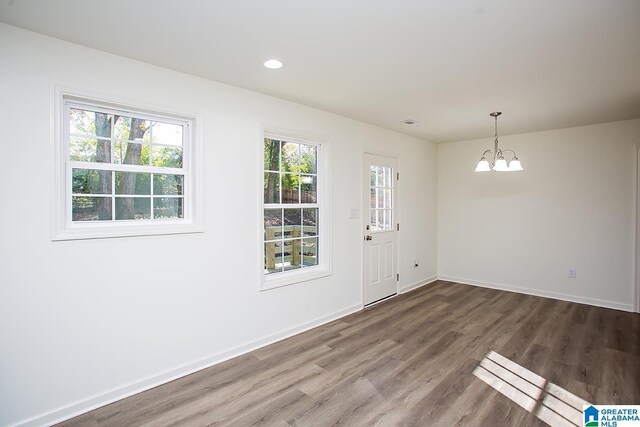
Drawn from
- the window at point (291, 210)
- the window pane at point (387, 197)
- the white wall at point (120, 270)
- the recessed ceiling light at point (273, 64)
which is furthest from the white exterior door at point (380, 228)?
the recessed ceiling light at point (273, 64)

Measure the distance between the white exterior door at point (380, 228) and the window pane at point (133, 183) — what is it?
2.80m

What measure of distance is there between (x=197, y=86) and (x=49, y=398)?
8.34 feet

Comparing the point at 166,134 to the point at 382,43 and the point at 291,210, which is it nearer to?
the point at 291,210

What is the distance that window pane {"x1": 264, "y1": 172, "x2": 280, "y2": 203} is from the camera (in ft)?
11.9

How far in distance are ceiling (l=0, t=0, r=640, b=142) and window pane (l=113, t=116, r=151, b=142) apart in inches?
18.6

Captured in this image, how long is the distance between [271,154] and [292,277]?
1366mm

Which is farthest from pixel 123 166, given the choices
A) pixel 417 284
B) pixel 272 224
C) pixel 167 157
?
pixel 417 284

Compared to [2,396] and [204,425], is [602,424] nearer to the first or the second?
[204,425]

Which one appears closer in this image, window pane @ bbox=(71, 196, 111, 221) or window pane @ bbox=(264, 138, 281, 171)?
window pane @ bbox=(71, 196, 111, 221)

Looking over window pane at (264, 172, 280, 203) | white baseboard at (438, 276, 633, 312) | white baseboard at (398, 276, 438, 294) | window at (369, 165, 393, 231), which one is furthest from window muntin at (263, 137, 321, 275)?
white baseboard at (438, 276, 633, 312)

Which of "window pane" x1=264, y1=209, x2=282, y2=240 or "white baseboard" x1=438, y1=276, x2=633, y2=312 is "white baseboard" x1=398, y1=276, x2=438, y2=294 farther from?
"window pane" x1=264, y1=209, x2=282, y2=240

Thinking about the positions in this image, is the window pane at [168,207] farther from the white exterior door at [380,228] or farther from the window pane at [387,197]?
the window pane at [387,197]

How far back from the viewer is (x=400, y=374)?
113 inches

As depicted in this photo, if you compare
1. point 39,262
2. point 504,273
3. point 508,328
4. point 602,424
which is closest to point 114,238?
point 39,262
